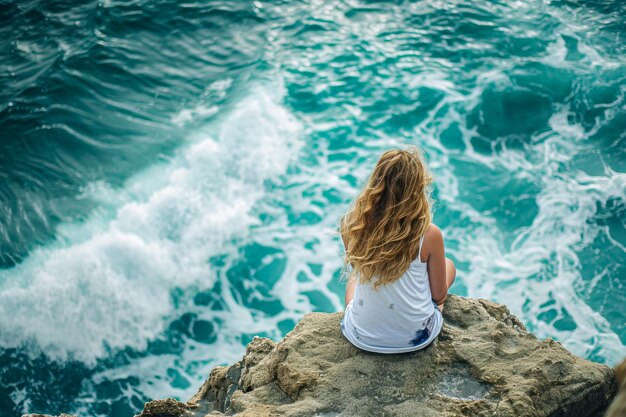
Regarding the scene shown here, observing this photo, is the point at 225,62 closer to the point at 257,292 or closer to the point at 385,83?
the point at 385,83

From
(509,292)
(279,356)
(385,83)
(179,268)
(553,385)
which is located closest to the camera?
(553,385)

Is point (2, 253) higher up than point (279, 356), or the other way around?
point (279, 356)

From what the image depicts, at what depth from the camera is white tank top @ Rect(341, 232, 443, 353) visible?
3531mm

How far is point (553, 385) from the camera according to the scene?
11.0ft

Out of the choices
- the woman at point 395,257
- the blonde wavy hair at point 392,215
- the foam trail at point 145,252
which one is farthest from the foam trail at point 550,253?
the blonde wavy hair at point 392,215

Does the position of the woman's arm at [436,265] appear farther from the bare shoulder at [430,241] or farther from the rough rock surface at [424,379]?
the rough rock surface at [424,379]

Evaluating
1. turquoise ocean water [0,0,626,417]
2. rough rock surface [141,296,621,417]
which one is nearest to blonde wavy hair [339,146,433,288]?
rough rock surface [141,296,621,417]

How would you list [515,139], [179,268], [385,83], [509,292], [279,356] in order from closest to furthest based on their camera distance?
[279,356] < [509,292] < [179,268] < [515,139] < [385,83]

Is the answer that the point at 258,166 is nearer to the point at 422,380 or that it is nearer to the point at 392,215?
the point at 392,215

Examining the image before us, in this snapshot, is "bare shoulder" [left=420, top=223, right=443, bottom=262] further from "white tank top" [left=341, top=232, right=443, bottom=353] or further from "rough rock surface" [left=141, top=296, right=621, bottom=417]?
"rough rock surface" [left=141, top=296, right=621, bottom=417]

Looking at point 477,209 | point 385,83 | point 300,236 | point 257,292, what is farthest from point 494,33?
point 257,292

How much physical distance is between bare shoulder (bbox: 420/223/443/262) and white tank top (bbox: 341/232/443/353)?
0.03 meters

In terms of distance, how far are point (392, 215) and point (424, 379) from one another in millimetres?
980

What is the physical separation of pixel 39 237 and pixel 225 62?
4.38 m
